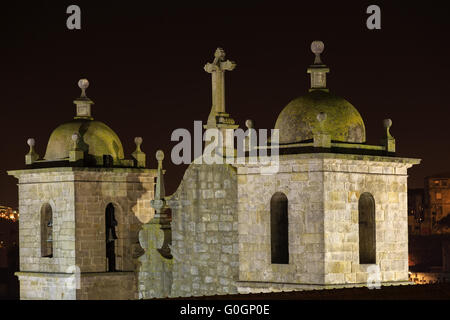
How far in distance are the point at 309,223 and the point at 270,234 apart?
46.7 inches

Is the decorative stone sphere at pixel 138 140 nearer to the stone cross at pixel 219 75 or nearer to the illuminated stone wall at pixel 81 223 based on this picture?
the illuminated stone wall at pixel 81 223

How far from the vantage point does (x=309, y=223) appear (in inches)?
1051

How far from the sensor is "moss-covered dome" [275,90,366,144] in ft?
89.0

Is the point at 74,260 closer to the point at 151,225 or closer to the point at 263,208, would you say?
the point at 151,225

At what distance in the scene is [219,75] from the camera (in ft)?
99.1

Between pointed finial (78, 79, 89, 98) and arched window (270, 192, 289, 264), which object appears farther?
pointed finial (78, 79, 89, 98)

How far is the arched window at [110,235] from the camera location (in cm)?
3572

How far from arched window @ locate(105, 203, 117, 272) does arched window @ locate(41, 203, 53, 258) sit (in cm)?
147

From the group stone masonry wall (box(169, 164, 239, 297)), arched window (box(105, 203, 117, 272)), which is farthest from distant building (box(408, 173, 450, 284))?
stone masonry wall (box(169, 164, 239, 297))

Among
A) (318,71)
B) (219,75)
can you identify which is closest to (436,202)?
(219,75)

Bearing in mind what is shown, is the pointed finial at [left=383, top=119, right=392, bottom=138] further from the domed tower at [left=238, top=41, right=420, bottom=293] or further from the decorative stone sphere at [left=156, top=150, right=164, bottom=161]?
the decorative stone sphere at [left=156, top=150, right=164, bottom=161]

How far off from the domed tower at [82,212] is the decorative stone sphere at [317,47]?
828 centimetres
